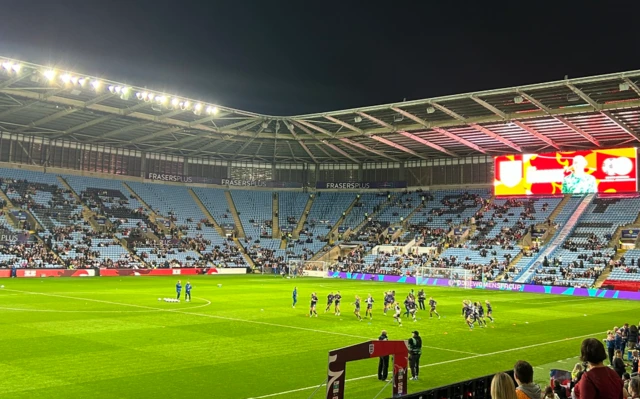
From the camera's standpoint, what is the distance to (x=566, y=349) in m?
24.3

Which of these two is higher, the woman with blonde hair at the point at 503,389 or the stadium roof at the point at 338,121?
the stadium roof at the point at 338,121

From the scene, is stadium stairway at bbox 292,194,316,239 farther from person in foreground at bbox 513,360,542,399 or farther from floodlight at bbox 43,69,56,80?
person in foreground at bbox 513,360,542,399

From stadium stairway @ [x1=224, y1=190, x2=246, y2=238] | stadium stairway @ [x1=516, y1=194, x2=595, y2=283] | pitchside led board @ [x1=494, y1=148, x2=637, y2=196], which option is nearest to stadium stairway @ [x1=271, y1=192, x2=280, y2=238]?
stadium stairway @ [x1=224, y1=190, x2=246, y2=238]

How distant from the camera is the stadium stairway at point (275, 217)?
87706mm

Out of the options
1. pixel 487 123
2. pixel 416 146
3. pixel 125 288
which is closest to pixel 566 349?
pixel 125 288

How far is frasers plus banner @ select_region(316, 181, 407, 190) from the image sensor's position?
88625 mm

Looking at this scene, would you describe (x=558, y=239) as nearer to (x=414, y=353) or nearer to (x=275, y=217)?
(x=275, y=217)

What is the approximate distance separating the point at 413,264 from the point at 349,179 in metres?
24.7

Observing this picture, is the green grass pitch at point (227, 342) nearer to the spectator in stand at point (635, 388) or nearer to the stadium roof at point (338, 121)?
the spectator in stand at point (635, 388)

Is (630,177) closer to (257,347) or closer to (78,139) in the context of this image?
(257,347)

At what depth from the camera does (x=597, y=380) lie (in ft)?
19.5

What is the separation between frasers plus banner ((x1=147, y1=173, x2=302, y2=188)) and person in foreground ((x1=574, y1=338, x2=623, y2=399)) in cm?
8322

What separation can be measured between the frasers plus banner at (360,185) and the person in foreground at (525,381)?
8217cm

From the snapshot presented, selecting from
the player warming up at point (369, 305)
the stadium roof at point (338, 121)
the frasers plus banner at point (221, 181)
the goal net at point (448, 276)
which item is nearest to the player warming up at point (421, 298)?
the player warming up at point (369, 305)
